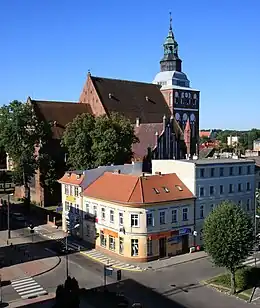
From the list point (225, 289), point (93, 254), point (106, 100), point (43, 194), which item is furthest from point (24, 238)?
point (106, 100)

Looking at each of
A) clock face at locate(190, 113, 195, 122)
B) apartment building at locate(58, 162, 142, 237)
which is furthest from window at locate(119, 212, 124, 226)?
clock face at locate(190, 113, 195, 122)

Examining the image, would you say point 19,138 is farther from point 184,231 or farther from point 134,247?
point 184,231

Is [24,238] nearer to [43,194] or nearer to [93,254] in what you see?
[93,254]

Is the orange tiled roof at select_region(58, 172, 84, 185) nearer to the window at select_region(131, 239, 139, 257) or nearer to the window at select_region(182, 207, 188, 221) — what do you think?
the window at select_region(131, 239, 139, 257)

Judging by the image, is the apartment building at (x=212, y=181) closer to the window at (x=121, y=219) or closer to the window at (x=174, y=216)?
the window at (x=174, y=216)

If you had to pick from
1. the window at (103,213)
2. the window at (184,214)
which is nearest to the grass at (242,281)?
the window at (184,214)
